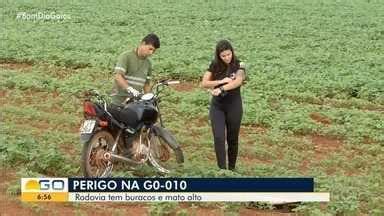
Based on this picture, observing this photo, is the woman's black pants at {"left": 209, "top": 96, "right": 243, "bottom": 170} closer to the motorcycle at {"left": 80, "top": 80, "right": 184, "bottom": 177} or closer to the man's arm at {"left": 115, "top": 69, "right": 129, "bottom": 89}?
the motorcycle at {"left": 80, "top": 80, "right": 184, "bottom": 177}

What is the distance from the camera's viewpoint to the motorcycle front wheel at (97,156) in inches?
294

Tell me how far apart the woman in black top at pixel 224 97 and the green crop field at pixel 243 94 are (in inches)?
16.8

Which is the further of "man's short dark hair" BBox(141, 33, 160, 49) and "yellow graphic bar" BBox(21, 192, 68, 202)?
"man's short dark hair" BBox(141, 33, 160, 49)

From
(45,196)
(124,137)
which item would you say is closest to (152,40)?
(124,137)

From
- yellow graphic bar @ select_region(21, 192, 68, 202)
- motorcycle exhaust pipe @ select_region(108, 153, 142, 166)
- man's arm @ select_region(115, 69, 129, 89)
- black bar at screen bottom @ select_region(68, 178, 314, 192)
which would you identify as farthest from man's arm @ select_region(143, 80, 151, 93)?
yellow graphic bar @ select_region(21, 192, 68, 202)

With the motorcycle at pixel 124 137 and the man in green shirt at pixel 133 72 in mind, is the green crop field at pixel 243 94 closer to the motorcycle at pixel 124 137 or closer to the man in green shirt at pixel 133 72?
the motorcycle at pixel 124 137

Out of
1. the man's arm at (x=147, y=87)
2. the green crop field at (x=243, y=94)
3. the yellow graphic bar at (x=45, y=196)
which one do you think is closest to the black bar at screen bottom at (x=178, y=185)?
the yellow graphic bar at (x=45, y=196)

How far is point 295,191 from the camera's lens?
7301mm

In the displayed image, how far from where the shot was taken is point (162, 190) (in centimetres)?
695

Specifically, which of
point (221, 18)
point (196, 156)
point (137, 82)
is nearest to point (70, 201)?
point (137, 82)

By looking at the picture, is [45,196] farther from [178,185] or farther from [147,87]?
[147,87]

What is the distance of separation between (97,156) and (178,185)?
3.79 ft

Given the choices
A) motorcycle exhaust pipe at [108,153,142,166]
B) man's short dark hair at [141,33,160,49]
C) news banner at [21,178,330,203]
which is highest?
man's short dark hair at [141,33,160,49]

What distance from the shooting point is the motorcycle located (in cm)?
757
